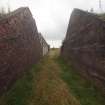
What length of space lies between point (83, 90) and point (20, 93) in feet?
7.76

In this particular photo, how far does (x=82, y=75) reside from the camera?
9.27 m

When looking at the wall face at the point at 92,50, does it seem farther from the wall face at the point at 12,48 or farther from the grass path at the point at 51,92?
the wall face at the point at 12,48

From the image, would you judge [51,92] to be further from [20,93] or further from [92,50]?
[92,50]

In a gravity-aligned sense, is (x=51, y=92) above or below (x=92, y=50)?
below

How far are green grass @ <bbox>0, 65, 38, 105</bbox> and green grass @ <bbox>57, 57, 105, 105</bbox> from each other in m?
1.66

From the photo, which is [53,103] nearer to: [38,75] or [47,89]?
[47,89]

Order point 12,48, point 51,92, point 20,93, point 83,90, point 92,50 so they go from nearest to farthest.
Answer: point 20,93 < point 12,48 < point 51,92 < point 83,90 < point 92,50

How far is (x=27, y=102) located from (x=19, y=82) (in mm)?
1326

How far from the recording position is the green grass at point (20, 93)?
6387 millimetres

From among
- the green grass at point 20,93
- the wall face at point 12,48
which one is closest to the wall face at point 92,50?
the green grass at point 20,93

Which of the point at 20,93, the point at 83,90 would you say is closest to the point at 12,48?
the point at 20,93

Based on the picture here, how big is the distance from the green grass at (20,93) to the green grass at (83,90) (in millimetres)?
1659

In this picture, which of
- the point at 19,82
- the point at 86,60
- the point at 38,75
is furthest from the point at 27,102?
the point at 86,60

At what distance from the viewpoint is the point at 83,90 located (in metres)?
7.59
